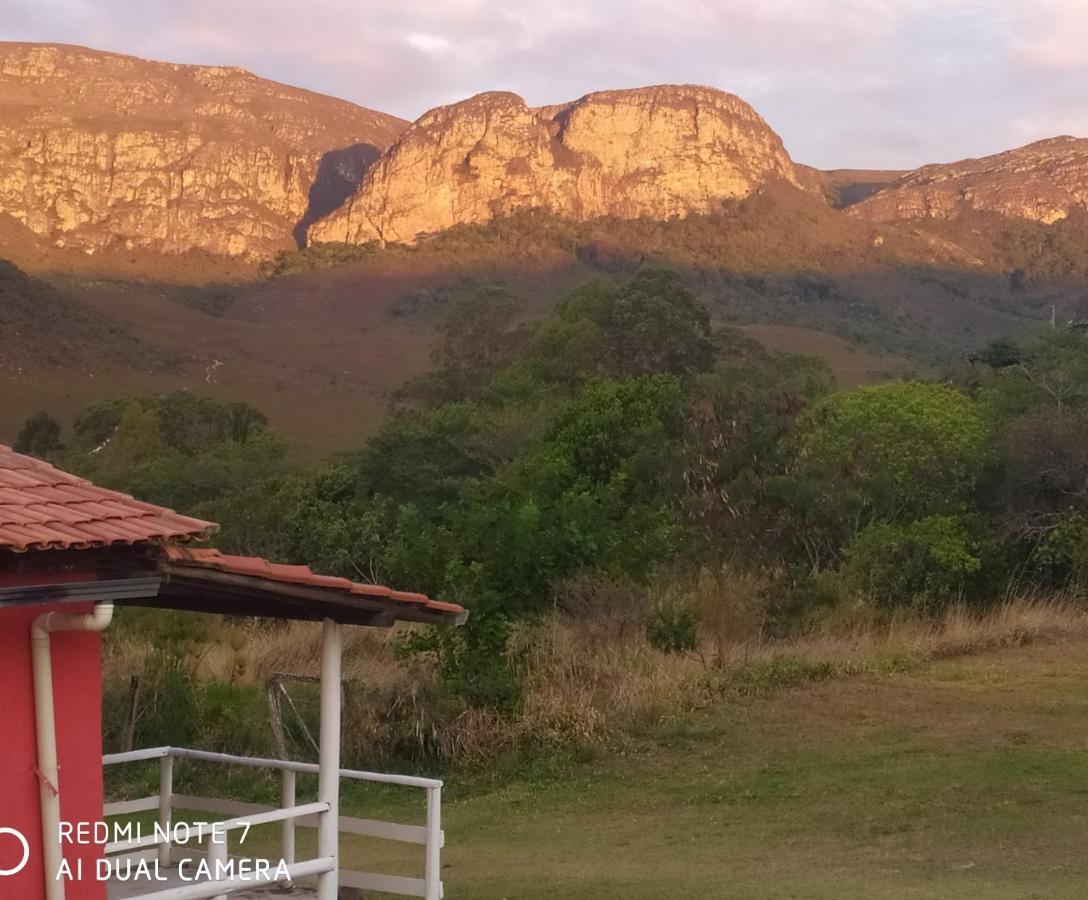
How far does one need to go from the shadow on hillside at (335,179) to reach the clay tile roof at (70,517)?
121227 millimetres

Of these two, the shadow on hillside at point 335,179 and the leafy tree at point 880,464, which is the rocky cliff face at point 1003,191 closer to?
the shadow on hillside at point 335,179

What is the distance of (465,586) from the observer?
15.5 meters

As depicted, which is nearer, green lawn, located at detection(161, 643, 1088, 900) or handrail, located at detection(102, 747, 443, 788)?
handrail, located at detection(102, 747, 443, 788)

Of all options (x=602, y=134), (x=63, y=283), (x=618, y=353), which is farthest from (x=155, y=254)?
(x=618, y=353)

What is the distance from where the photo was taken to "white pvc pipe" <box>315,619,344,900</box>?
753 cm

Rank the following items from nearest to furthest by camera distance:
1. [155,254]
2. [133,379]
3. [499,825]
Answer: [499,825]
[133,379]
[155,254]

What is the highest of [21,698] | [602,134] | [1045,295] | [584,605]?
[602,134]

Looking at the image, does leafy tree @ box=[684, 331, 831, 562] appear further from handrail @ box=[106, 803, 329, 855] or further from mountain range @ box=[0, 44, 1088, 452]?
mountain range @ box=[0, 44, 1088, 452]

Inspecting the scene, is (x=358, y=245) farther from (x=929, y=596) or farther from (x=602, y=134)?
(x=929, y=596)

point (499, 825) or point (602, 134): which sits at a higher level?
point (602, 134)

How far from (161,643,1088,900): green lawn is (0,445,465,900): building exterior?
11.9 ft

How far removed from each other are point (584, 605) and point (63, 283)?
8854cm

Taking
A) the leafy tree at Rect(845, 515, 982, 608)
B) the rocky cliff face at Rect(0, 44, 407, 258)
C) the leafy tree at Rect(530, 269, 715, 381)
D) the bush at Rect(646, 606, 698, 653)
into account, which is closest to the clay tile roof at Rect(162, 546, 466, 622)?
the bush at Rect(646, 606, 698, 653)

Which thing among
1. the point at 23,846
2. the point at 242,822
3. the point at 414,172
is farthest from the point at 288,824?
the point at 414,172
